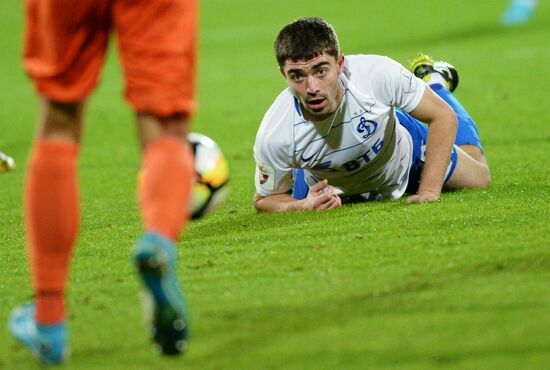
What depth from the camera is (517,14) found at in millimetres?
16875

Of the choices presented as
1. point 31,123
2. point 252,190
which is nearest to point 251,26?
point 31,123

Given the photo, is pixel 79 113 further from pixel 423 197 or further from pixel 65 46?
pixel 423 197

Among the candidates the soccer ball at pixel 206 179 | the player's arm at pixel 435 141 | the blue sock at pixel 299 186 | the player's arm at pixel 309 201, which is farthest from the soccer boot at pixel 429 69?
the soccer ball at pixel 206 179

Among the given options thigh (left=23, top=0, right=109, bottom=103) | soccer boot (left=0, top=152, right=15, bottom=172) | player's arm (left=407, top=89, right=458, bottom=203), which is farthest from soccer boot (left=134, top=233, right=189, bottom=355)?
soccer boot (left=0, top=152, right=15, bottom=172)

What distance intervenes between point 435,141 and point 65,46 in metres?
2.58

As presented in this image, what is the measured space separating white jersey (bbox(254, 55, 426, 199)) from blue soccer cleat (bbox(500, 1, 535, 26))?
1174cm

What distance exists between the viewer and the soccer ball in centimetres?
336

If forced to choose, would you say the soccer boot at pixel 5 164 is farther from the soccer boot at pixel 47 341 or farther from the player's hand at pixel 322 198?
the soccer boot at pixel 47 341

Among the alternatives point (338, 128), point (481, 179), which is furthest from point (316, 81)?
point (481, 179)

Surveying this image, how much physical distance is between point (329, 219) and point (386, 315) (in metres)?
1.79

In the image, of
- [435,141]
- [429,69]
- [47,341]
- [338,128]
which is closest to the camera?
[47,341]

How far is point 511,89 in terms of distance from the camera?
1021 cm

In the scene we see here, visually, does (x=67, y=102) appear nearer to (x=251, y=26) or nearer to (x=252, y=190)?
(x=252, y=190)

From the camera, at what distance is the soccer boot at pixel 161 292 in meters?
2.66
